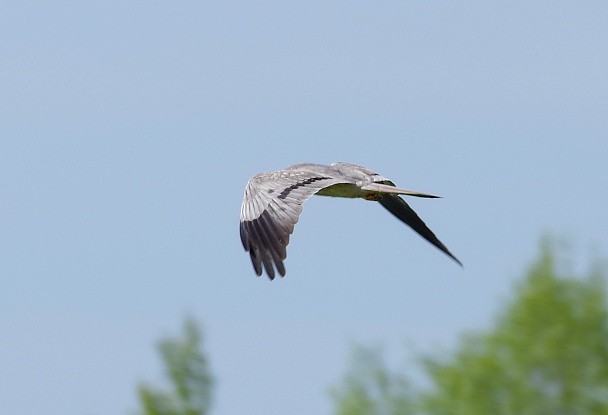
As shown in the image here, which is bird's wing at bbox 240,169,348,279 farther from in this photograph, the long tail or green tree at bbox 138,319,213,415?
green tree at bbox 138,319,213,415

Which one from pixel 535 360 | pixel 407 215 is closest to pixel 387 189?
pixel 407 215

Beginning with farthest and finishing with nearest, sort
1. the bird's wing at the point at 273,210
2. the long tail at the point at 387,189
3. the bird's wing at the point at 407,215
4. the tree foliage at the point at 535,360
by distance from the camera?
the tree foliage at the point at 535,360
the bird's wing at the point at 407,215
the long tail at the point at 387,189
the bird's wing at the point at 273,210

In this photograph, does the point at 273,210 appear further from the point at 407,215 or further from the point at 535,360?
the point at 535,360

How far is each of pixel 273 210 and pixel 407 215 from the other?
3294 mm

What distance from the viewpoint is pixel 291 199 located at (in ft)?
49.6

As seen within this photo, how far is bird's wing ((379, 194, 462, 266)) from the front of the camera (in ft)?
58.4

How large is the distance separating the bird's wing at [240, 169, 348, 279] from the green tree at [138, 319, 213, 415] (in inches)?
584

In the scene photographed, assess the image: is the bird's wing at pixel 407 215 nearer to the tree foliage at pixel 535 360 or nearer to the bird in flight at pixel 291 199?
the bird in flight at pixel 291 199

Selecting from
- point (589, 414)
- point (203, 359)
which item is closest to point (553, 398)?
point (589, 414)

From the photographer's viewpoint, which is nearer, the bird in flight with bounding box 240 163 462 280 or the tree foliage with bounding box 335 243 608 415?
the bird in flight with bounding box 240 163 462 280

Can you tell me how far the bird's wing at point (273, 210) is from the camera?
1441 cm

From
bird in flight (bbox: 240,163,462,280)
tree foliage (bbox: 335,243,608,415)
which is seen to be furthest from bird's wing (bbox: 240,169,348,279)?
tree foliage (bbox: 335,243,608,415)

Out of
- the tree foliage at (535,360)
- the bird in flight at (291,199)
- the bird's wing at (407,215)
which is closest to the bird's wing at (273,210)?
the bird in flight at (291,199)

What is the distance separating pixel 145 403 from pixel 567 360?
8.09 metres
